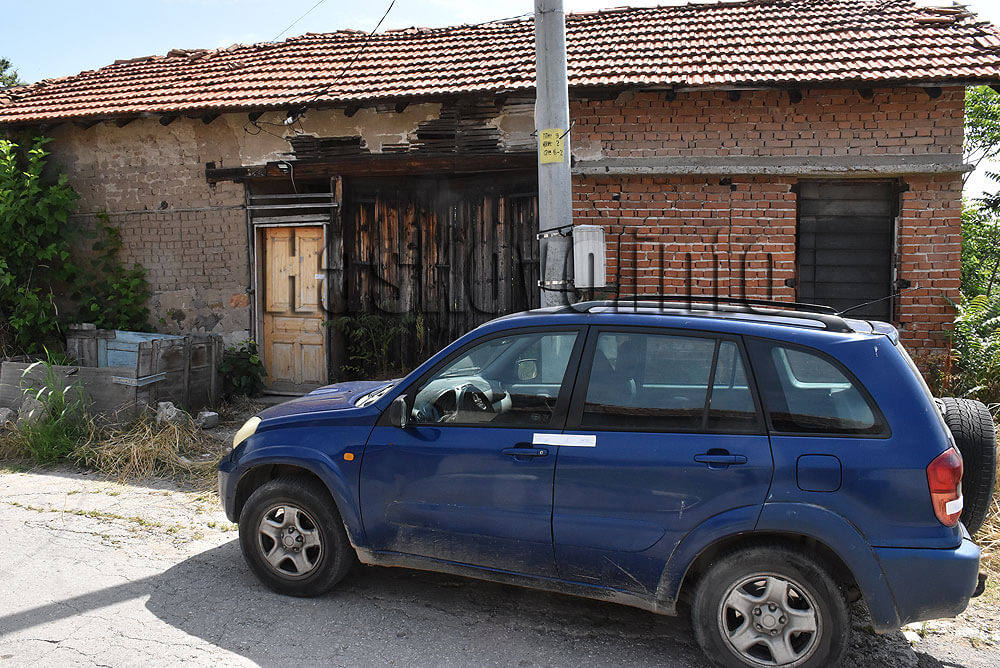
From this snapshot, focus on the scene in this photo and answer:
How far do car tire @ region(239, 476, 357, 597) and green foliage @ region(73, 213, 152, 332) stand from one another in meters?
6.13

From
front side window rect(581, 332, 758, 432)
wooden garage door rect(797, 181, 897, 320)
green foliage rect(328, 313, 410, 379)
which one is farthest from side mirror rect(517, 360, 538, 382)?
green foliage rect(328, 313, 410, 379)

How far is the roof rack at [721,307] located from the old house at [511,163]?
3.64 meters

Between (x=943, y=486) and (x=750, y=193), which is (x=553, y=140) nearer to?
(x=750, y=193)

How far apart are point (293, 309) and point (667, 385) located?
21.8 feet

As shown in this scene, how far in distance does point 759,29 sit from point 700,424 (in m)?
7.14

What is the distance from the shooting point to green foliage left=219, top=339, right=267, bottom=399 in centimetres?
843

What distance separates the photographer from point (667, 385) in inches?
124

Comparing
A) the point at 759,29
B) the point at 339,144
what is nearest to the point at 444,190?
the point at 339,144

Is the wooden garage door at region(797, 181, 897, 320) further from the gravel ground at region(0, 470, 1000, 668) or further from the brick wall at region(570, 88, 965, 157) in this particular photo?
the gravel ground at region(0, 470, 1000, 668)

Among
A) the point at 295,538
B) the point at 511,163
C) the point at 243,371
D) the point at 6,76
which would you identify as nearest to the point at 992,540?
the point at 295,538

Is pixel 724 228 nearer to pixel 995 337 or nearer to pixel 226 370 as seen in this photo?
pixel 995 337

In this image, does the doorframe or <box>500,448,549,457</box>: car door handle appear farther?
the doorframe

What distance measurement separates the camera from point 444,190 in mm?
8438

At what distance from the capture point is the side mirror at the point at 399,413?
345cm
